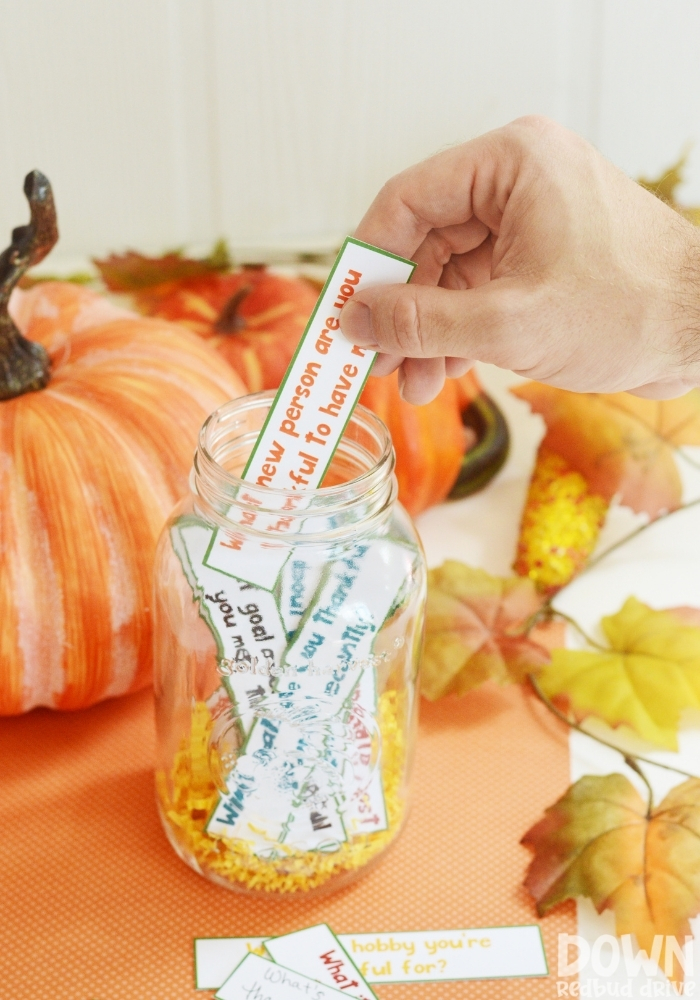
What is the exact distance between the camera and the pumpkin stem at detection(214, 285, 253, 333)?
1.07 meters

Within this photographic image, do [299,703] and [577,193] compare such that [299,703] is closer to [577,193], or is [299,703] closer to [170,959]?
[170,959]

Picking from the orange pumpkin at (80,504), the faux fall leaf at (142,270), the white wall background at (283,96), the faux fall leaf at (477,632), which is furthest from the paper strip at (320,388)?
the white wall background at (283,96)

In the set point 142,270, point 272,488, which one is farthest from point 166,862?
point 142,270

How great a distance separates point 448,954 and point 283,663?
232mm

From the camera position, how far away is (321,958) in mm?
700

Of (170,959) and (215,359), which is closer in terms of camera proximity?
(170,959)

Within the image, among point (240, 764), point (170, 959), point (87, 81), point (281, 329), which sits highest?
point (87, 81)

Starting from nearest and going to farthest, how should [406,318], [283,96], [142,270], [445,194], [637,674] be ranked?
1. [406,318]
2. [445,194]
3. [637,674]
4. [142,270]
5. [283,96]

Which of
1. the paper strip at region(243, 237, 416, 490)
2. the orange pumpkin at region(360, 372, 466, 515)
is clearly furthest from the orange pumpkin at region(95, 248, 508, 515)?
the paper strip at region(243, 237, 416, 490)

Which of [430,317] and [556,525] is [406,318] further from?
[556,525]

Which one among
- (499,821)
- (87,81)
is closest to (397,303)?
(499,821)

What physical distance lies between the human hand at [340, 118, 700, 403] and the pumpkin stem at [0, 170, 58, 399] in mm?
237

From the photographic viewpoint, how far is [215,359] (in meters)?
0.93

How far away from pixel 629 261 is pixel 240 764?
0.42 meters
